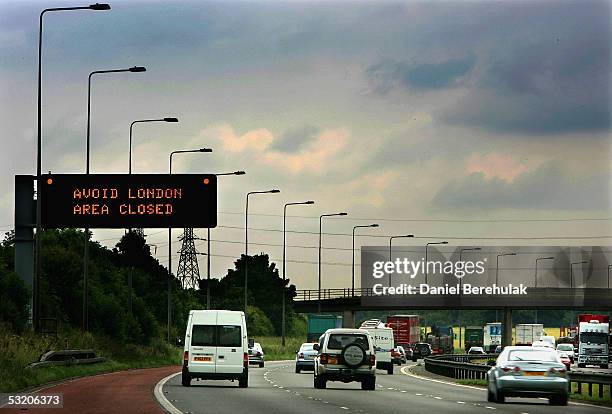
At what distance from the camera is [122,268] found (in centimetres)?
11394

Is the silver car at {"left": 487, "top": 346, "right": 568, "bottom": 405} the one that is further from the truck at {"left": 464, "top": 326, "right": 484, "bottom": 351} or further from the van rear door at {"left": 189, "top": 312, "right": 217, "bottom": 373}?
the truck at {"left": 464, "top": 326, "right": 484, "bottom": 351}

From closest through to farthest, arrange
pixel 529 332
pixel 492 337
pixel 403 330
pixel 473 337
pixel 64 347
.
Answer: pixel 64 347 → pixel 403 330 → pixel 529 332 → pixel 492 337 → pixel 473 337

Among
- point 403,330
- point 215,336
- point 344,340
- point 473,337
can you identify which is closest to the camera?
point 215,336

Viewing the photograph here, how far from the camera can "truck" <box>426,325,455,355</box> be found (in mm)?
155163

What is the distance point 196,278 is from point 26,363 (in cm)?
8201

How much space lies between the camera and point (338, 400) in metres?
38.3

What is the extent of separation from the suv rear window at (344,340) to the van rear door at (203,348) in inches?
150

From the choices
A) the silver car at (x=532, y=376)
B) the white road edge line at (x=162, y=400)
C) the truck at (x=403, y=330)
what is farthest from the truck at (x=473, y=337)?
the silver car at (x=532, y=376)

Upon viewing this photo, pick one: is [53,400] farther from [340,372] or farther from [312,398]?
[340,372]

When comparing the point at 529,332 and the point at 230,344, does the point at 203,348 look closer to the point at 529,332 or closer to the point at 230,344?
the point at 230,344

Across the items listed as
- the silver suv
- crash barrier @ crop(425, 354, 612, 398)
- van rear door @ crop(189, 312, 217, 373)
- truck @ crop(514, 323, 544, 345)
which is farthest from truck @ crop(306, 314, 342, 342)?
van rear door @ crop(189, 312, 217, 373)

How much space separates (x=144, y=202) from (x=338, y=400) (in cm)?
1991

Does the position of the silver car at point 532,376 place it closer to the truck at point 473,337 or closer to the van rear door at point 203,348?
the van rear door at point 203,348

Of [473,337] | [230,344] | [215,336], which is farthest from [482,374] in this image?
[473,337]
